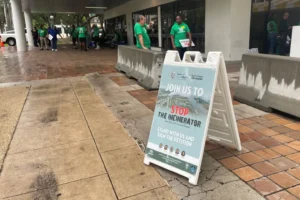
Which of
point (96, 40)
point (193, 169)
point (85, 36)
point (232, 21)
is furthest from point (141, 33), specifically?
point (96, 40)

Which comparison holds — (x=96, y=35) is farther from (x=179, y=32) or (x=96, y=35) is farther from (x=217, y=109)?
(x=217, y=109)

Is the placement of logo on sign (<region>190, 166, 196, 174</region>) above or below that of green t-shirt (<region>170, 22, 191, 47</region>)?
below

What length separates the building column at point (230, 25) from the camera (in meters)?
10.2

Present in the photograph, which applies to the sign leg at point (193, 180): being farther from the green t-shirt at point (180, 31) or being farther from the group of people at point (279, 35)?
the group of people at point (279, 35)

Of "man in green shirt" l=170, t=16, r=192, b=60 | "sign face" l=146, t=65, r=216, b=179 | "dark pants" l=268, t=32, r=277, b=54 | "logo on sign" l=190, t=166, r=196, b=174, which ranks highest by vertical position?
"man in green shirt" l=170, t=16, r=192, b=60

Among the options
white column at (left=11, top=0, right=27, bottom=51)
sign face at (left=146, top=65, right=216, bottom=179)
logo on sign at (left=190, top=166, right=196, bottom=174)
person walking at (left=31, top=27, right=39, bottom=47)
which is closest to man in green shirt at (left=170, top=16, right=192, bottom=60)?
sign face at (left=146, top=65, right=216, bottom=179)

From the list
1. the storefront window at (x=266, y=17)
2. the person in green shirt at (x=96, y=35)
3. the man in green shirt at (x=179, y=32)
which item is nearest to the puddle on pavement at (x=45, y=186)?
the man in green shirt at (x=179, y=32)

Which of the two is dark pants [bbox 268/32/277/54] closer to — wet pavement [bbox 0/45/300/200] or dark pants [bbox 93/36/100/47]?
wet pavement [bbox 0/45/300/200]

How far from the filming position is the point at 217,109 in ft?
10.3

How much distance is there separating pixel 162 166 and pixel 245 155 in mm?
1037

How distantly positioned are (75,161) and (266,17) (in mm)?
9970

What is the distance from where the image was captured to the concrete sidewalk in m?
2.63

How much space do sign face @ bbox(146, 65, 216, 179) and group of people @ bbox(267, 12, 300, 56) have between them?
346 inches

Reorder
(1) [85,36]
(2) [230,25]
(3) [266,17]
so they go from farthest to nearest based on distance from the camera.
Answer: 1. (1) [85,36]
2. (3) [266,17]
3. (2) [230,25]
